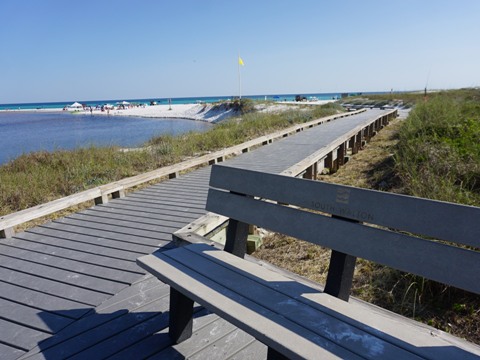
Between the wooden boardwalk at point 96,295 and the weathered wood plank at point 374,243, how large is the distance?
0.78 metres

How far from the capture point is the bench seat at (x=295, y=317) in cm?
140

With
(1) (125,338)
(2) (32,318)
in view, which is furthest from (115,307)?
(2) (32,318)

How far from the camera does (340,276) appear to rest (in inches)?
75.9

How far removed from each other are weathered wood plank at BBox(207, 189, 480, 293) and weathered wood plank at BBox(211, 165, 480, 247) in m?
0.05

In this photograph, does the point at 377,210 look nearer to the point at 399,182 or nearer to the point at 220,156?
the point at 399,182

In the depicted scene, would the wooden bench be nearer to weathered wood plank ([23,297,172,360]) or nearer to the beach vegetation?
weathered wood plank ([23,297,172,360])

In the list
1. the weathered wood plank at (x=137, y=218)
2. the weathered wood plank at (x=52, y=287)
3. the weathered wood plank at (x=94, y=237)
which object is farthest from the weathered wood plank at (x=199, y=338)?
A: the weathered wood plank at (x=137, y=218)

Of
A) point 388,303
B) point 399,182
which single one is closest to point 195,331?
point 388,303

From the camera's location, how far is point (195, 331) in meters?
2.35

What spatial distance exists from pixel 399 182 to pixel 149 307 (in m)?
4.78

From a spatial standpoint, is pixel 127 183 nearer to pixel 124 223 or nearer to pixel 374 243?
pixel 124 223

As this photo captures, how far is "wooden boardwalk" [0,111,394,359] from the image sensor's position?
7.26 feet

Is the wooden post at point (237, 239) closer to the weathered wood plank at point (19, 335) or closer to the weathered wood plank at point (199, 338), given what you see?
the weathered wood plank at point (199, 338)

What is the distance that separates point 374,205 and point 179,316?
4.32 feet
